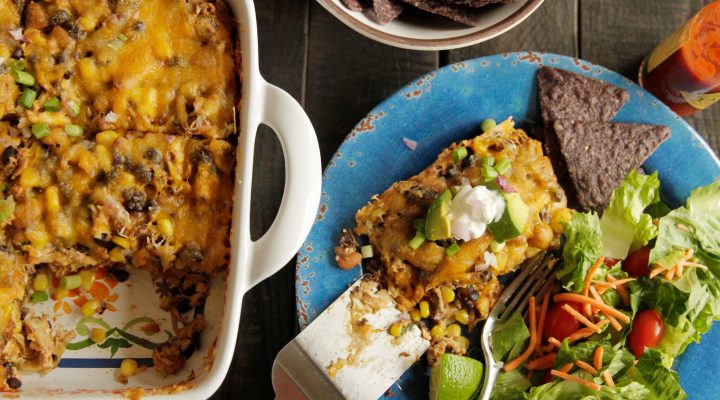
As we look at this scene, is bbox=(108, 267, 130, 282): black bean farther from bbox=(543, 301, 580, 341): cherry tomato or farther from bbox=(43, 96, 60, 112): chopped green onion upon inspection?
bbox=(543, 301, 580, 341): cherry tomato

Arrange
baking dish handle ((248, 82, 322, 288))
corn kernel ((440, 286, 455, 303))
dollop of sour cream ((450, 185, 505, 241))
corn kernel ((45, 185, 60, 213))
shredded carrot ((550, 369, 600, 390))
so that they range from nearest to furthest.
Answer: baking dish handle ((248, 82, 322, 288)) < corn kernel ((45, 185, 60, 213)) < dollop of sour cream ((450, 185, 505, 241)) < shredded carrot ((550, 369, 600, 390)) < corn kernel ((440, 286, 455, 303))

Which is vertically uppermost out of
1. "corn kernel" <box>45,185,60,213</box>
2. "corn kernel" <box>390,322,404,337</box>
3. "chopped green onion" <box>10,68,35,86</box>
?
"chopped green onion" <box>10,68,35,86</box>

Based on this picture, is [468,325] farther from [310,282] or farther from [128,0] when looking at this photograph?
[128,0]

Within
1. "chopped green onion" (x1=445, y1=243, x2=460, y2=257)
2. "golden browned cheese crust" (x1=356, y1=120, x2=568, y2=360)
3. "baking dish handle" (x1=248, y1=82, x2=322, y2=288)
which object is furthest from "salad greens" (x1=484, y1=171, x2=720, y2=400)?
"baking dish handle" (x1=248, y1=82, x2=322, y2=288)

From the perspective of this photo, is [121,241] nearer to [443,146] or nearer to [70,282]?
[70,282]

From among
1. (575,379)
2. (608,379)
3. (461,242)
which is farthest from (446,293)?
(608,379)

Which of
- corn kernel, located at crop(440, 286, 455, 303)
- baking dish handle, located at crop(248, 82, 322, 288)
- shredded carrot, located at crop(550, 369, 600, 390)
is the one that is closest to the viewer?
baking dish handle, located at crop(248, 82, 322, 288)
